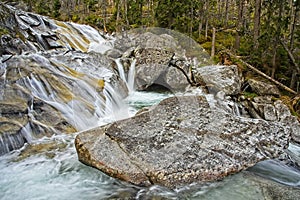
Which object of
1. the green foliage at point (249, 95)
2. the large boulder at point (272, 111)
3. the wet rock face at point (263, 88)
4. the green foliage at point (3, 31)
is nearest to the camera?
the large boulder at point (272, 111)

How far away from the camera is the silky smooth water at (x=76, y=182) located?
4.68 meters

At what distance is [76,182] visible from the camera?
5.14 meters

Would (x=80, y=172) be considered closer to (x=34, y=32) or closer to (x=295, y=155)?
(x=295, y=155)

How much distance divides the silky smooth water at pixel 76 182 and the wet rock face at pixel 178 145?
17cm

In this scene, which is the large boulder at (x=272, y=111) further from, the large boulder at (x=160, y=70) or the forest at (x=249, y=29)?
the large boulder at (x=160, y=70)

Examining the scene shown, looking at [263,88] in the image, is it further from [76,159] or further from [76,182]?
[76,182]

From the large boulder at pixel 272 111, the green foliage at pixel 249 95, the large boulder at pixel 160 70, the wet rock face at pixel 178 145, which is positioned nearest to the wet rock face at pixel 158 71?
the large boulder at pixel 160 70

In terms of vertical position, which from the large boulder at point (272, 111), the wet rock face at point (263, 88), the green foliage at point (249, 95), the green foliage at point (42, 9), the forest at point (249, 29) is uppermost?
the green foliage at point (42, 9)

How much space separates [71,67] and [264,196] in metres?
8.24

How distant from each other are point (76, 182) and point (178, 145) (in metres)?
2.09

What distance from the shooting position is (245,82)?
12.0 meters

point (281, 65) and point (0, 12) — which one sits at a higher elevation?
point (0, 12)

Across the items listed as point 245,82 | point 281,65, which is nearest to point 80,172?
point 245,82

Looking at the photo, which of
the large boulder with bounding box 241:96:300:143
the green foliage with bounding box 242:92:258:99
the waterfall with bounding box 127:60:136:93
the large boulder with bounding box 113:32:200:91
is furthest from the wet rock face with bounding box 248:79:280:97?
the waterfall with bounding box 127:60:136:93
